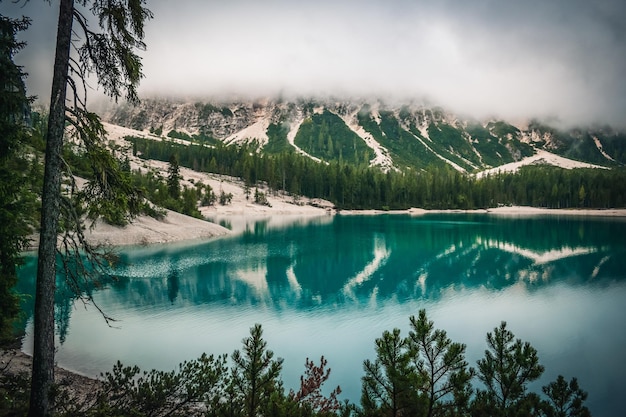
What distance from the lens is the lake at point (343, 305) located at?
21547 mm

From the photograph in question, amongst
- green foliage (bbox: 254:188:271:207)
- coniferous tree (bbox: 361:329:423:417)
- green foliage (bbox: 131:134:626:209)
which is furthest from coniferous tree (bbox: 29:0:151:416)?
green foliage (bbox: 131:134:626:209)

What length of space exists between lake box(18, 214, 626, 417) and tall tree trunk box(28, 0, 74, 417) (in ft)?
5.06

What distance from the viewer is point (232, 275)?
44469 mm

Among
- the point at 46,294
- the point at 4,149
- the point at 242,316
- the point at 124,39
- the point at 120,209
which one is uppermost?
the point at 124,39

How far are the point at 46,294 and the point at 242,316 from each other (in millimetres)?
22768

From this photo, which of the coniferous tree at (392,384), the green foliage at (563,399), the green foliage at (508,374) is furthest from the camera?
the green foliage at (508,374)

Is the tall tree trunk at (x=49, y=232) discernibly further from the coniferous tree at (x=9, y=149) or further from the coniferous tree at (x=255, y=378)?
the coniferous tree at (x=9, y=149)

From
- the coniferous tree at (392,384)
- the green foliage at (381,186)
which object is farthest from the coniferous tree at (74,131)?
the green foliage at (381,186)

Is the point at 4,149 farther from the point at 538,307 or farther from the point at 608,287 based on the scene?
the point at 608,287

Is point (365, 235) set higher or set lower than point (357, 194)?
lower

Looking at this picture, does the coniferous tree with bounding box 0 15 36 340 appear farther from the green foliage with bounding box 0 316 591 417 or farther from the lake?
the green foliage with bounding box 0 316 591 417

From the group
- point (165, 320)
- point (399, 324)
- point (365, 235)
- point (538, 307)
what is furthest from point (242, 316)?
point (365, 235)

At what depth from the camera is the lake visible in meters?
21.5

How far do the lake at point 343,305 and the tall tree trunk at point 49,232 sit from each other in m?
1.54
